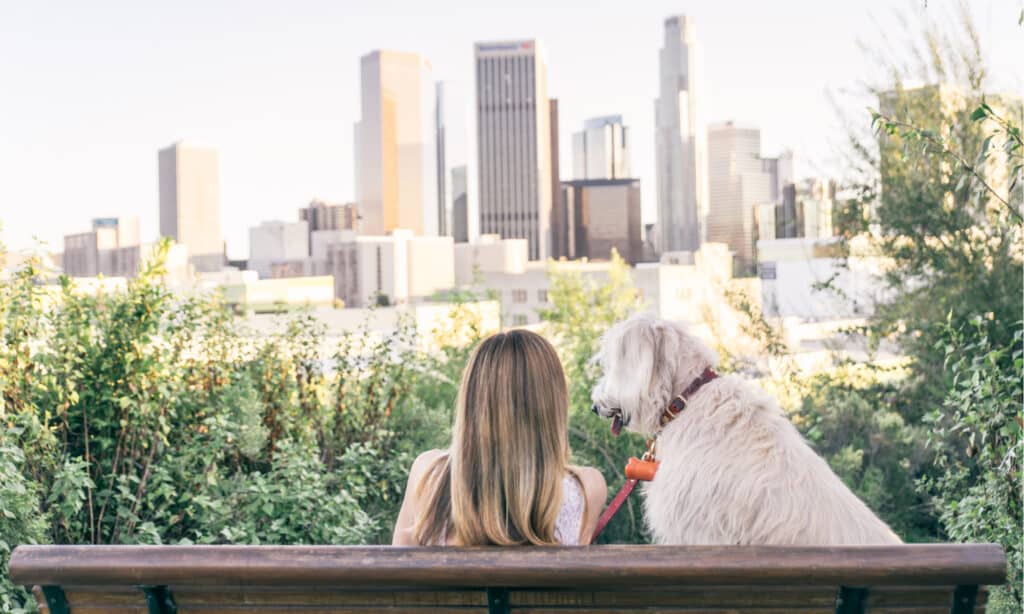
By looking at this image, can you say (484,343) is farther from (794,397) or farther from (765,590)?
(794,397)

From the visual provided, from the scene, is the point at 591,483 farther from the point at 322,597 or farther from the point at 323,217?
the point at 323,217

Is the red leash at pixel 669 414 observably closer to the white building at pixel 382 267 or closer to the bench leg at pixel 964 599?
the bench leg at pixel 964 599

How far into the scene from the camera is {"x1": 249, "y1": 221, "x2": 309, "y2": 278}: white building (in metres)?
146

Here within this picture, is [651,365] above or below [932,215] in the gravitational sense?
below

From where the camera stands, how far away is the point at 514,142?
172625 mm

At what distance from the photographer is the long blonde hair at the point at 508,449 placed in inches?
86.7

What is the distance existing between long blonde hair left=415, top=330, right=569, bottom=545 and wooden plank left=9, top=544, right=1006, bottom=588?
30 cm

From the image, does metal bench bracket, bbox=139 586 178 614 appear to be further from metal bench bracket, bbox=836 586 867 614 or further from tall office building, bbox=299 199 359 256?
tall office building, bbox=299 199 359 256

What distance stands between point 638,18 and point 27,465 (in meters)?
190

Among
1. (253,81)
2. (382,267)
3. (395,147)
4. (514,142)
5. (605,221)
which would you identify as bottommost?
(382,267)

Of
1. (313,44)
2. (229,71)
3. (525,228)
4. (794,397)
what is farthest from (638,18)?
(794,397)

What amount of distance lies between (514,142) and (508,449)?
17274 cm

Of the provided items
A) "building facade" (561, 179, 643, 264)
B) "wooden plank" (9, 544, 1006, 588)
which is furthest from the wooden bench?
"building facade" (561, 179, 643, 264)

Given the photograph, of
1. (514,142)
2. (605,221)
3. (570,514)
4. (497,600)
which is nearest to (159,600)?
(497,600)
